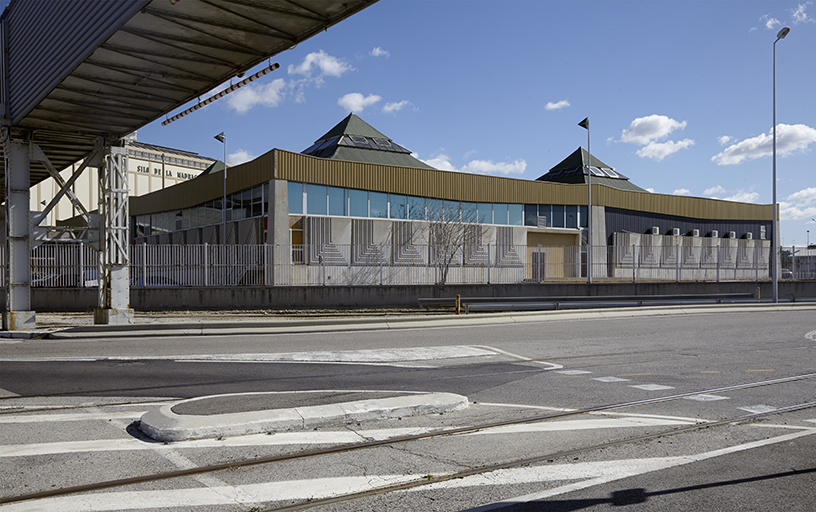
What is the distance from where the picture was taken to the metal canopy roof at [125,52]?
11.2 meters

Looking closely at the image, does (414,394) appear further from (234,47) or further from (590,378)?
(234,47)

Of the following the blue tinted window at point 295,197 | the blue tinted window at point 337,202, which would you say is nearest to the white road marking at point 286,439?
the blue tinted window at point 295,197

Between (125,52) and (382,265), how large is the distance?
50.6ft

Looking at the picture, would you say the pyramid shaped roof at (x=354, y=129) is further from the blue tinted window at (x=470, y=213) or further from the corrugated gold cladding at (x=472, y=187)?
the blue tinted window at (x=470, y=213)

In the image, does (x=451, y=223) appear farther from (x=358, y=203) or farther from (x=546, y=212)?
(x=546, y=212)

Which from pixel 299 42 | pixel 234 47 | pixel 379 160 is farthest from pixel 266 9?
pixel 379 160

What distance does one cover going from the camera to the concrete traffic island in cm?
638

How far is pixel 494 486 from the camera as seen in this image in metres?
4.91

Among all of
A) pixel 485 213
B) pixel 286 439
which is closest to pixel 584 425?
pixel 286 439

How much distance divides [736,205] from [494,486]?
58.2m

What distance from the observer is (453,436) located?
6.46 m

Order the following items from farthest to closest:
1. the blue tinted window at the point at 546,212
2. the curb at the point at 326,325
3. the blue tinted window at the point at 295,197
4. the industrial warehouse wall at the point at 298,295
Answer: the blue tinted window at the point at 546,212 < the blue tinted window at the point at 295,197 < the industrial warehouse wall at the point at 298,295 < the curb at the point at 326,325

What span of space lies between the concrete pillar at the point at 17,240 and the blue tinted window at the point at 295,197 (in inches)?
609

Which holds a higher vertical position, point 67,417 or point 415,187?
point 415,187
